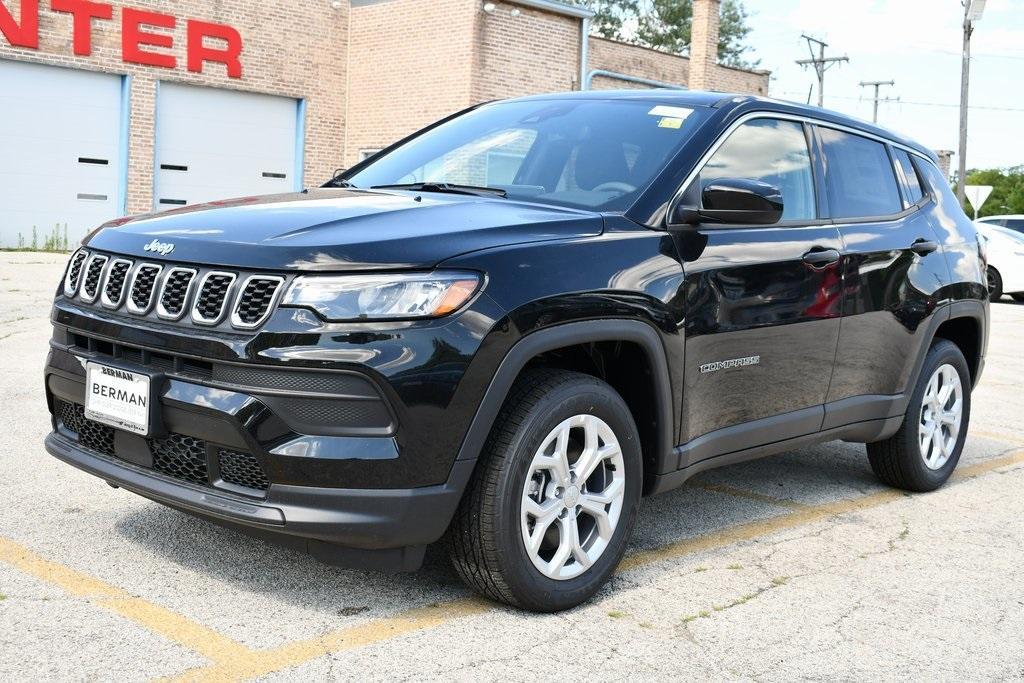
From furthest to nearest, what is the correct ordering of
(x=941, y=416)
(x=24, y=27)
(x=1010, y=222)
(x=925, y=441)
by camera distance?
1. (x=1010, y=222)
2. (x=24, y=27)
3. (x=941, y=416)
4. (x=925, y=441)

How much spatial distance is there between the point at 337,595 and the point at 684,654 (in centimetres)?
115

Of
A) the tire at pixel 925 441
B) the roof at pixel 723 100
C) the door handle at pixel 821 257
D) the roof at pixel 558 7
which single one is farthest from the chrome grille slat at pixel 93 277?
the roof at pixel 558 7

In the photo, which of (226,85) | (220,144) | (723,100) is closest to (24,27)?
(226,85)

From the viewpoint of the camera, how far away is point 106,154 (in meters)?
22.0

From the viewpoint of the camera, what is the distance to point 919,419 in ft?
18.7

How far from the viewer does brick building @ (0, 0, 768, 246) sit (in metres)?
21.2

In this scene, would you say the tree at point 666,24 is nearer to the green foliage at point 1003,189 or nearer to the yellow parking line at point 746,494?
the green foliage at point 1003,189

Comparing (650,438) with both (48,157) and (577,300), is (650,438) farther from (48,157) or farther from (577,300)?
(48,157)

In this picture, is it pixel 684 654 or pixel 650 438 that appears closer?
pixel 684 654

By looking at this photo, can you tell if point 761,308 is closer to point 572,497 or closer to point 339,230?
point 572,497

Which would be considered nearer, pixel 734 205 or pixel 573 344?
pixel 573 344

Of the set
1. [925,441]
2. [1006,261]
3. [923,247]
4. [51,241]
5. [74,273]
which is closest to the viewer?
[74,273]

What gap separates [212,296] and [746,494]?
10.2 ft

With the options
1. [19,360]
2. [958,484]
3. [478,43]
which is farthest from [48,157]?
[958,484]
